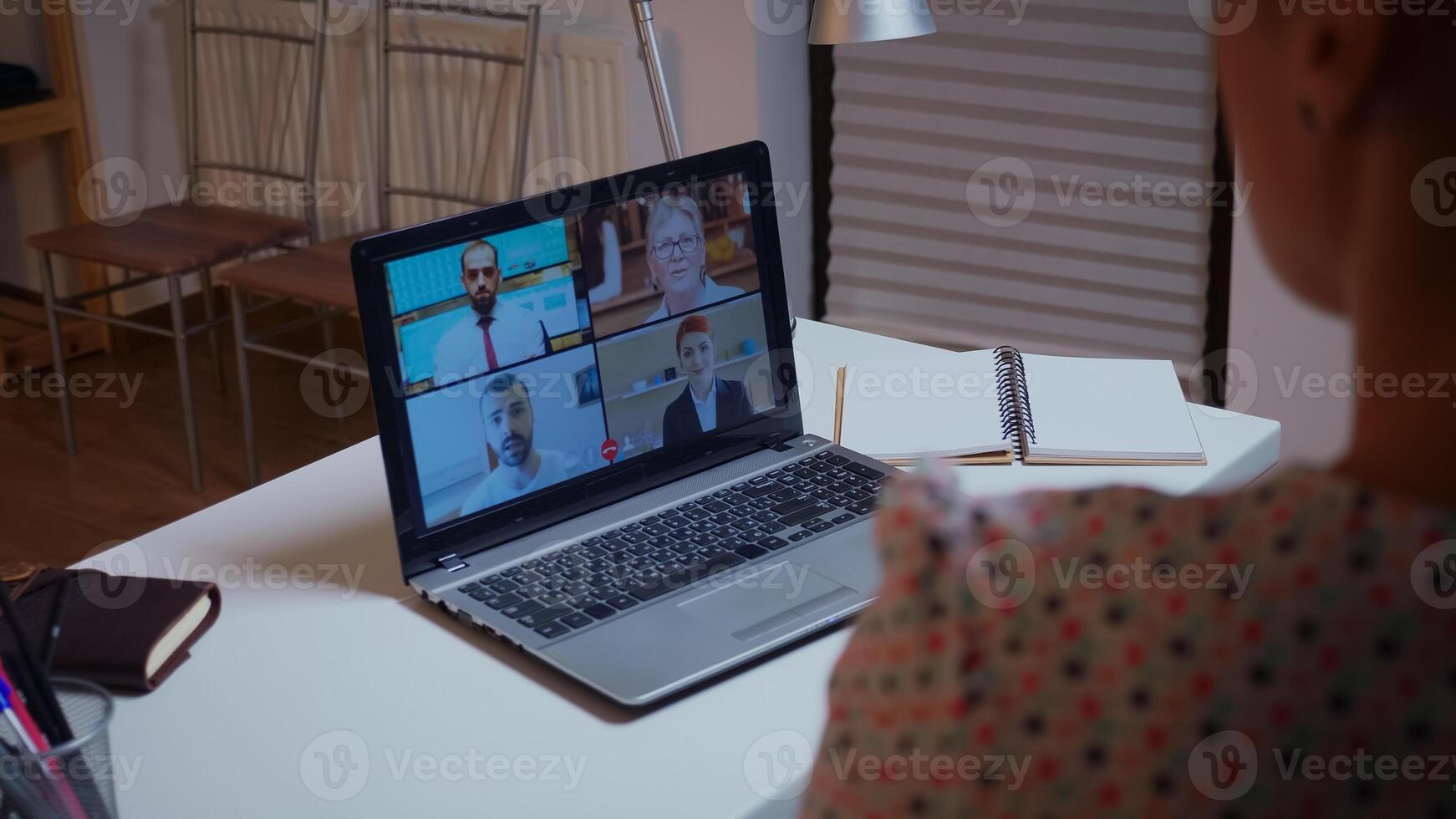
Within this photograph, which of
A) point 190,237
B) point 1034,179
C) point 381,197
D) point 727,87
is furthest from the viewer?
point 381,197

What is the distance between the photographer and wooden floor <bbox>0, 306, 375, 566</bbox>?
9.20 feet

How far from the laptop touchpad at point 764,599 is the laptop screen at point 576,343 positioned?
0.19m

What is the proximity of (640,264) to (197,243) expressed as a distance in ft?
6.69

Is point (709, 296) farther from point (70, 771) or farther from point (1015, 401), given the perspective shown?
point (70, 771)

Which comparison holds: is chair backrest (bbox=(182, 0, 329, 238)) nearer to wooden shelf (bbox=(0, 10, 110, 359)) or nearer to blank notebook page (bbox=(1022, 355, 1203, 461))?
wooden shelf (bbox=(0, 10, 110, 359))

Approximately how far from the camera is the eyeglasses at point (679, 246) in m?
1.22

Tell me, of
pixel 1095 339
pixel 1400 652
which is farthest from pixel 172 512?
pixel 1400 652

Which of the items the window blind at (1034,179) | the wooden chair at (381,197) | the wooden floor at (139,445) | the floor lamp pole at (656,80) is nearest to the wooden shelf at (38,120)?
the wooden floor at (139,445)

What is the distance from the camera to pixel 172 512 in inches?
111

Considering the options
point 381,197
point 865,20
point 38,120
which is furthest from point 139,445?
point 865,20

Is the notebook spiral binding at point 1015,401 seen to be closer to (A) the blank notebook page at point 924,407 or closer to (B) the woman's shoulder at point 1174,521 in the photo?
(A) the blank notebook page at point 924,407

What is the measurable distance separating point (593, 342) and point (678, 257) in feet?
0.37

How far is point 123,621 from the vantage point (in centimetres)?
102

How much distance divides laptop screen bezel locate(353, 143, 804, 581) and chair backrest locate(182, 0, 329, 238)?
2.12 m
